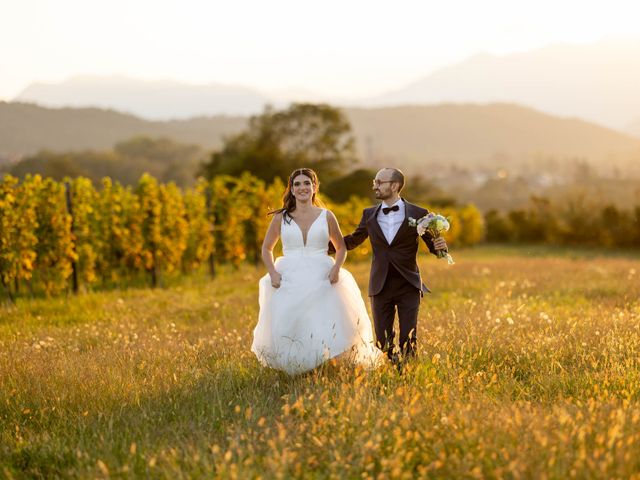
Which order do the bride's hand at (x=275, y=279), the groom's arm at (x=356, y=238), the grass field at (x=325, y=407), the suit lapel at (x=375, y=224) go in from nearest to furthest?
the grass field at (x=325, y=407)
the bride's hand at (x=275, y=279)
the suit lapel at (x=375, y=224)
the groom's arm at (x=356, y=238)

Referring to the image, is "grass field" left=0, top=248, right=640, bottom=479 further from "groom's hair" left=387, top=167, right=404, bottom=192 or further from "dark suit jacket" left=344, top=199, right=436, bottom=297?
"groom's hair" left=387, top=167, right=404, bottom=192

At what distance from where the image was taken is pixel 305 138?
2329 inches

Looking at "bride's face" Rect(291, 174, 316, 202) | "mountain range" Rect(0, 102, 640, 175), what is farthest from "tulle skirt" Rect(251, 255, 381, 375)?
"mountain range" Rect(0, 102, 640, 175)

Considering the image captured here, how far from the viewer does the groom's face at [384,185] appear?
248 inches

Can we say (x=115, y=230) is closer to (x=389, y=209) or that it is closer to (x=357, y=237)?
(x=357, y=237)

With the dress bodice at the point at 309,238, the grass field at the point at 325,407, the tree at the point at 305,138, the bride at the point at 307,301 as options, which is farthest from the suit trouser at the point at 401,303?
the tree at the point at 305,138

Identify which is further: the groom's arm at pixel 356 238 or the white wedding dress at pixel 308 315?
the groom's arm at pixel 356 238

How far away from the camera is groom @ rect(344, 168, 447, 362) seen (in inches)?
250

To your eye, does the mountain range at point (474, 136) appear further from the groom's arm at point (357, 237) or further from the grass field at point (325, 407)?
the groom's arm at point (357, 237)

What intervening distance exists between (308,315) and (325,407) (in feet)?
5.84

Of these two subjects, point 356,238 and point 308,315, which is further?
point 356,238

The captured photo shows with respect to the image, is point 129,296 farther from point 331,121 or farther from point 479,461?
point 331,121

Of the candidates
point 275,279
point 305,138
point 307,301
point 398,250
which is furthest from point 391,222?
point 305,138

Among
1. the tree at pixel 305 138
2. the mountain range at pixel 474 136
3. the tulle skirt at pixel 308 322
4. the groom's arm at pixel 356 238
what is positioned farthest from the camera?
the mountain range at pixel 474 136
